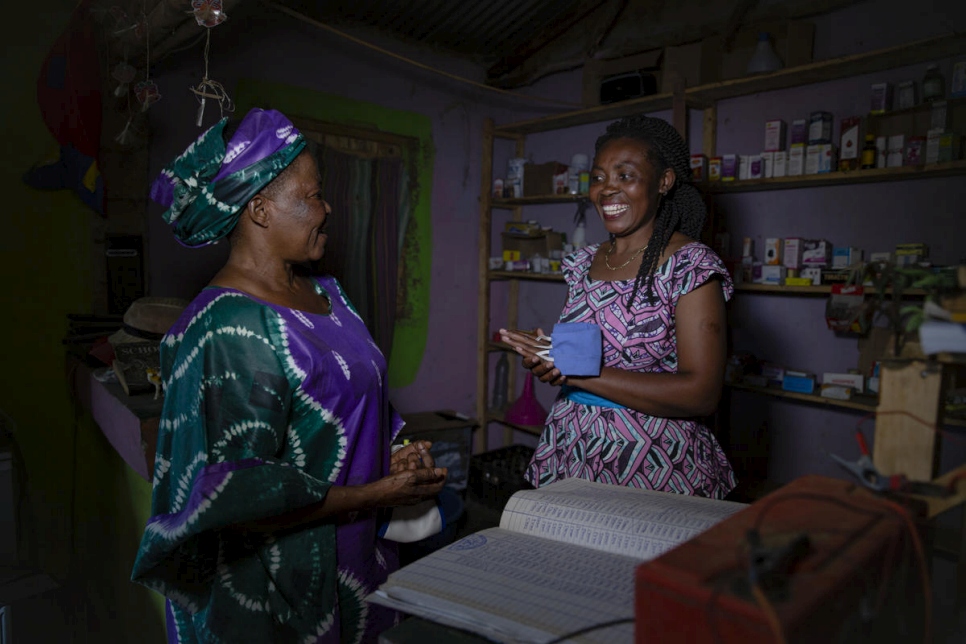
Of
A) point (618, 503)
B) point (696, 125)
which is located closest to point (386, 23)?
point (696, 125)

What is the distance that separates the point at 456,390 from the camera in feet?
15.4

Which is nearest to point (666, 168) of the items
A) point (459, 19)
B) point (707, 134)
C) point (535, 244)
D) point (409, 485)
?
point (409, 485)

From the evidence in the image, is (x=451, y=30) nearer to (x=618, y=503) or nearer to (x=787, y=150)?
(x=787, y=150)

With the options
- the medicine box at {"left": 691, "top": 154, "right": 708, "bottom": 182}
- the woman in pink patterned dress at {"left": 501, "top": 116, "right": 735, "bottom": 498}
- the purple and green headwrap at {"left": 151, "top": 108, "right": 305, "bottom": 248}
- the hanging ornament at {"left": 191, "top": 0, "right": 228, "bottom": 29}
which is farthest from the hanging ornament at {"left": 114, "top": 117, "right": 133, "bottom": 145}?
the medicine box at {"left": 691, "top": 154, "right": 708, "bottom": 182}

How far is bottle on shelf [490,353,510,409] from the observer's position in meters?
4.77

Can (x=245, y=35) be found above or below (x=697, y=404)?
above

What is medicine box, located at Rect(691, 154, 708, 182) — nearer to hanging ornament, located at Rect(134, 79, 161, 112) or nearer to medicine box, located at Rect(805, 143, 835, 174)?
medicine box, located at Rect(805, 143, 835, 174)

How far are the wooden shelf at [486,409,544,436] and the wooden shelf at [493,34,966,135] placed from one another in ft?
6.84

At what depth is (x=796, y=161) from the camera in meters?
3.01

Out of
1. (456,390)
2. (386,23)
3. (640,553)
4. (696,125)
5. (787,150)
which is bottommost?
(456,390)

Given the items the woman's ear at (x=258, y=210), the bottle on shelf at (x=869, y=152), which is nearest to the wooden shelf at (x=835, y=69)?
the bottle on shelf at (x=869, y=152)

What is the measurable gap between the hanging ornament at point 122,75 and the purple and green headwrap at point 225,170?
1738 millimetres

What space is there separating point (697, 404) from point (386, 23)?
3419mm

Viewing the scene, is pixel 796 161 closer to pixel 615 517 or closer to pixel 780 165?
pixel 780 165
